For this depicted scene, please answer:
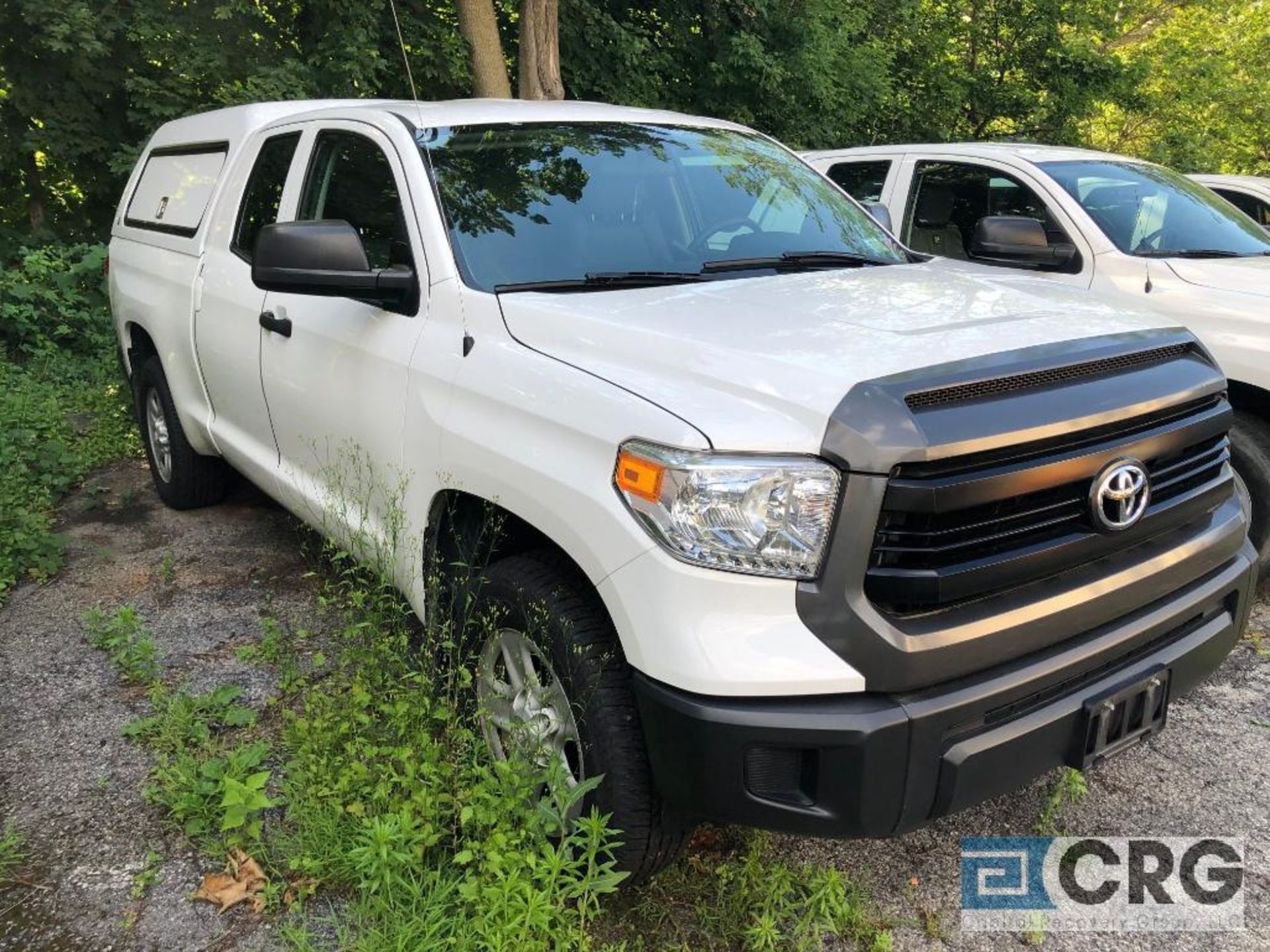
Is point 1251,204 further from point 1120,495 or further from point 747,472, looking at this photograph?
point 747,472

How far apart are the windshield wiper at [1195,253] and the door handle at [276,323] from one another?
3.82 m

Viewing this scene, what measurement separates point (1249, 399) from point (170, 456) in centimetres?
495

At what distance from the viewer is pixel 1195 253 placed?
479 cm

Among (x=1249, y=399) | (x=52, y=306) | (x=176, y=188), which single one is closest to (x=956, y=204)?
(x=1249, y=399)

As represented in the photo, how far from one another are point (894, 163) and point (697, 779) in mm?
4776

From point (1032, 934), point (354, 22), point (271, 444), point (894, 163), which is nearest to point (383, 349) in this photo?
point (271, 444)

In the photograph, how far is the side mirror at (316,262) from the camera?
2748 millimetres

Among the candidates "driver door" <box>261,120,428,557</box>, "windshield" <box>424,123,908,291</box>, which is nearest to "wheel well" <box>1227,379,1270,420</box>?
"windshield" <box>424,123,908,291</box>

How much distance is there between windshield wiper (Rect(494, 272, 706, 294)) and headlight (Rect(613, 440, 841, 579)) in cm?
97

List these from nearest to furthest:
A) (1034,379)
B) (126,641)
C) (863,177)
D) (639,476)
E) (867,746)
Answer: (867,746), (639,476), (1034,379), (126,641), (863,177)

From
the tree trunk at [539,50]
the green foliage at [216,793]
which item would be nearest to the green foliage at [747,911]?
the green foliage at [216,793]

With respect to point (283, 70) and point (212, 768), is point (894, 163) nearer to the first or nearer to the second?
point (212, 768)

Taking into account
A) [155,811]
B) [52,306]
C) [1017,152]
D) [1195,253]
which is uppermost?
[1017,152]

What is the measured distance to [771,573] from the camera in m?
1.94
